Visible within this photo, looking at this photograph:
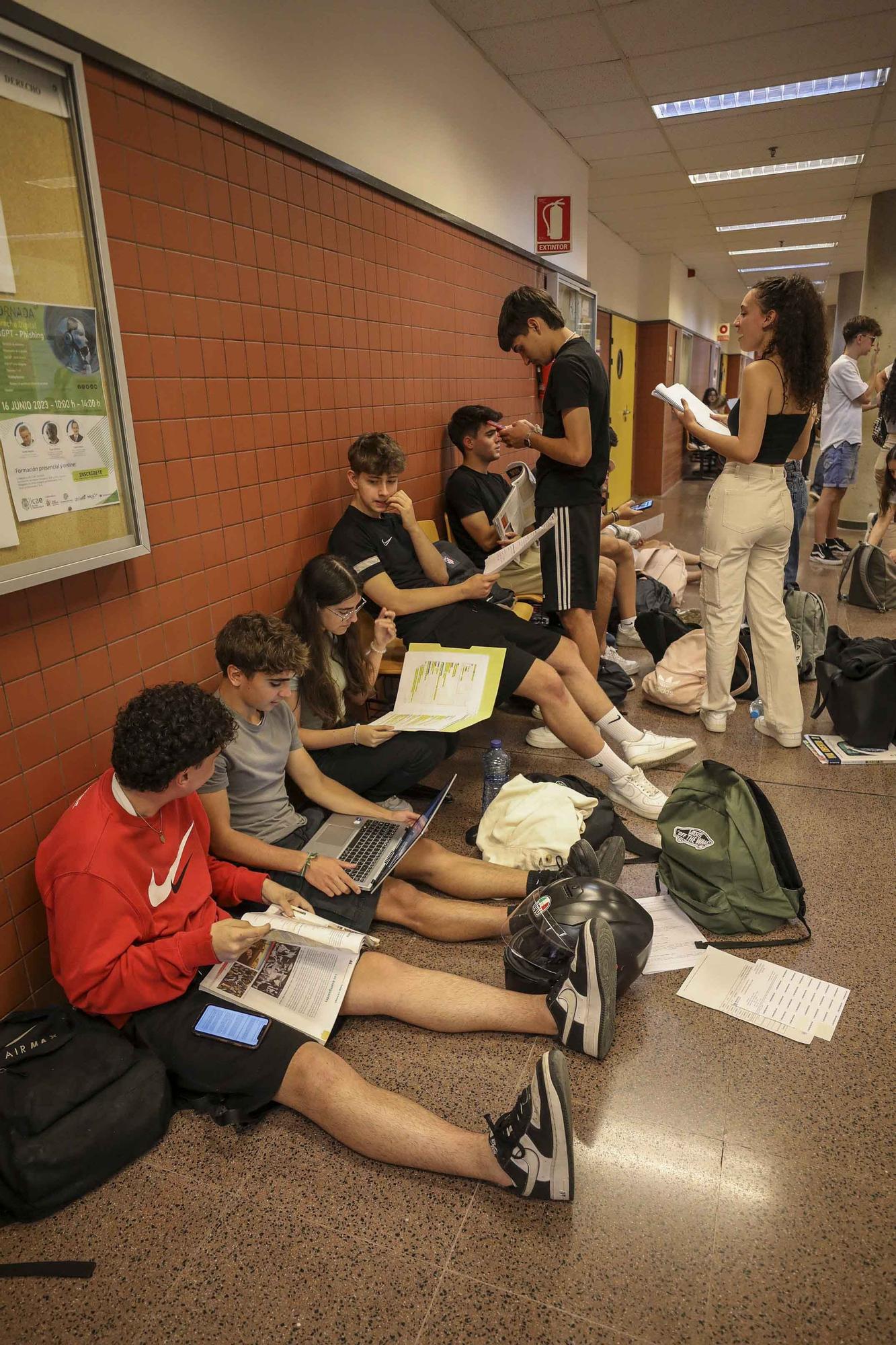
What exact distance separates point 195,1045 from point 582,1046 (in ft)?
2.72

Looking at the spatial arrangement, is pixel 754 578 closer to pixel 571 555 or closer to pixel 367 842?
pixel 571 555

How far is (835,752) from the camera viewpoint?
133 inches

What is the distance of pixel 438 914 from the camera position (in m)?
2.27

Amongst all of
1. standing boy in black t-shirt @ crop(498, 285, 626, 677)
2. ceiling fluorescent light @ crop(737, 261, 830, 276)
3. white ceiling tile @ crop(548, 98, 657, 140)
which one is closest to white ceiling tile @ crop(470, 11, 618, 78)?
white ceiling tile @ crop(548, 98, 657, 140)

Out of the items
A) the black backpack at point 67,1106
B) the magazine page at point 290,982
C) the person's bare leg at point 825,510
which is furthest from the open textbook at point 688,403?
the person's bare leg at point 825,510

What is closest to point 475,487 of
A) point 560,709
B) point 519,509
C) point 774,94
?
point 519,509

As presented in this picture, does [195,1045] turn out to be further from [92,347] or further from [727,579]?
[727,579]

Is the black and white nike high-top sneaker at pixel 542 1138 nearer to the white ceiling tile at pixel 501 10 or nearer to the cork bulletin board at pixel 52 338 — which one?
the cork bulletin board at pixel 52 338

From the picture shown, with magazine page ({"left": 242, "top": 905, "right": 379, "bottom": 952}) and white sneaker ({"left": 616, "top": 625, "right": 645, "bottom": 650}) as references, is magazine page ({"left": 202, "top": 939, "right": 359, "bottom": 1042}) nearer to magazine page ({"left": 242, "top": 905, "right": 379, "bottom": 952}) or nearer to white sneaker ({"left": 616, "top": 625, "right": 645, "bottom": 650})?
magazine page ({"left": 242, "top": 905, "right": 379, "bottom": 952})

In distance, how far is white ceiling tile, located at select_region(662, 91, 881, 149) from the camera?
5219 millimetres

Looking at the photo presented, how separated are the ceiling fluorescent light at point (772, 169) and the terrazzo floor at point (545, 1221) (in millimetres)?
6872

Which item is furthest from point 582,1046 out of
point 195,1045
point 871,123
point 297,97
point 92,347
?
point 871,123

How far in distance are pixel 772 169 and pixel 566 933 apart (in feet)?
23.6

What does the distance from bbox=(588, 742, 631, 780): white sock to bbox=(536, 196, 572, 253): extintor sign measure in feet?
12.2
